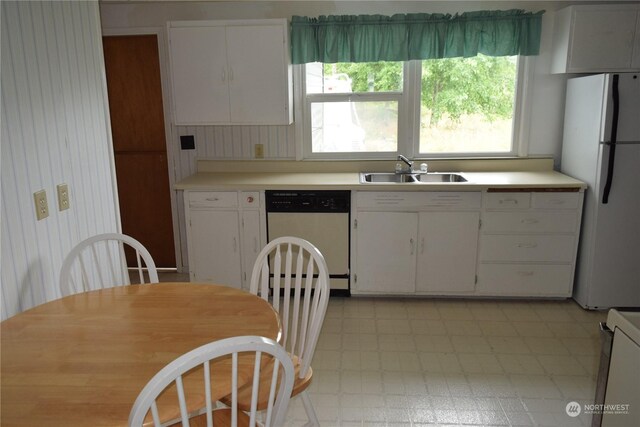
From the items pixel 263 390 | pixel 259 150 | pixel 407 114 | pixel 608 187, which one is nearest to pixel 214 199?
pixel 259 150

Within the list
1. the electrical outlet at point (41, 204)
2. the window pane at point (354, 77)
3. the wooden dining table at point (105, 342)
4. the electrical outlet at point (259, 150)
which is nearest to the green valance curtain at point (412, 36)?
the window pane at point (354, 77)

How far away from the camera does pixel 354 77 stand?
12.4ft

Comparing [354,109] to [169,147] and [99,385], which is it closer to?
[169,147]

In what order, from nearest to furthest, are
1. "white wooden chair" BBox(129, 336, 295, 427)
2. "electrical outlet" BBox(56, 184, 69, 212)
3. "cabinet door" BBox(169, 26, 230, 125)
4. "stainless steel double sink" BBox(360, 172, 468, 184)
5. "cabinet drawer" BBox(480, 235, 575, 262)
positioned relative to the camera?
"white wooden chair" BBox(129, 336, 295, 427), "electrical outlet" BBox(56, 184, 69, 212), "cabinet drawer" BBox(480, 235, 575, 262), "cabinet door" BBox(169, 26, 230, 125), "stainless steel double sink" BBox(360, 172, 468, 184)

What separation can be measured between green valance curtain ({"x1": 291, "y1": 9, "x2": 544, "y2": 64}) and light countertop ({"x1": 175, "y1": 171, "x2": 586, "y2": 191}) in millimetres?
899

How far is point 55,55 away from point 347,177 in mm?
2120

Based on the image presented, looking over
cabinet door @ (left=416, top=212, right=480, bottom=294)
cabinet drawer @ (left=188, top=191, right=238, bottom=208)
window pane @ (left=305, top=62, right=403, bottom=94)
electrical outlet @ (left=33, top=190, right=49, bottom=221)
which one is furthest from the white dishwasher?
electrical outlet @ (left=33, top=190, right=49, bottom=221)

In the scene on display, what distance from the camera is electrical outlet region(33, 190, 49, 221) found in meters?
1.90

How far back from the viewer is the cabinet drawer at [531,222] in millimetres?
3277

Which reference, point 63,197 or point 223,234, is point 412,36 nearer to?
Answer: point 223,234

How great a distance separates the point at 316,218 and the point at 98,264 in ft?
5.36

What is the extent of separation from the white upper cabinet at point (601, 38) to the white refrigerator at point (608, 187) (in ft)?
0.54

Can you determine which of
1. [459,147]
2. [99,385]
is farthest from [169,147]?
[99,385]

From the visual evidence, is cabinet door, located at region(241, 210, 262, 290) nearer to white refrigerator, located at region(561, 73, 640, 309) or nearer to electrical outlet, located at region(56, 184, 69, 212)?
electrical outlet, located at region(56, 184, 69, 212)
